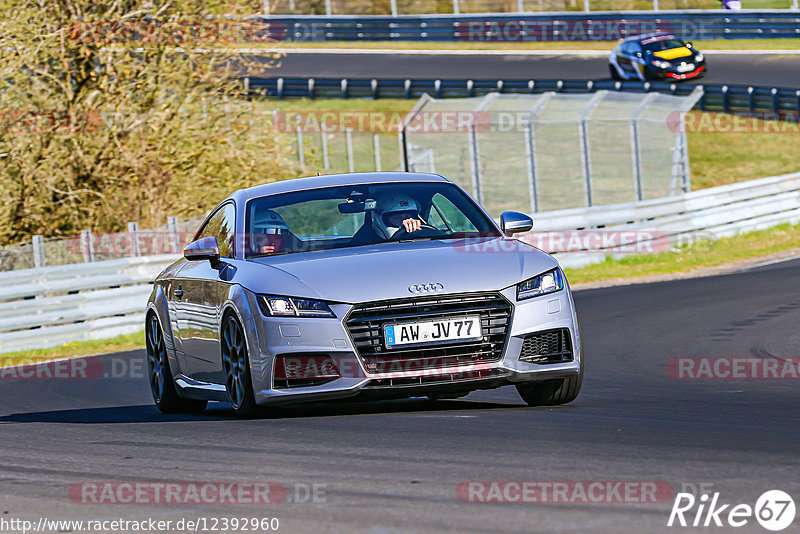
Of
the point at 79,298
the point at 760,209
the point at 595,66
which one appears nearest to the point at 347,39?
the point at 595,66

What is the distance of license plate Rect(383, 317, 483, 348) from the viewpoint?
7672mm

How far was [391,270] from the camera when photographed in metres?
7.82

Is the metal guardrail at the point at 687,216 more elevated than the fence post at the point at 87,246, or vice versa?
the fence post at the point at 87,246

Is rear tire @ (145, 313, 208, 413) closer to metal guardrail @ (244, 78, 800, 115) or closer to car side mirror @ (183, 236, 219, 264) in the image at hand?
car side mirror @ (183, 236, 219, 264)

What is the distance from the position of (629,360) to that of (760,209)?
1512cm

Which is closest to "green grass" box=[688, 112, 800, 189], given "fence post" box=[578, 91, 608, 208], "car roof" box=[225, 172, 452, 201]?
"fence post" box=[578, 91, 608, 208]

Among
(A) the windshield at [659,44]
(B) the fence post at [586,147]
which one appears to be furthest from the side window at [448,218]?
(A) the windshield at [659,44]

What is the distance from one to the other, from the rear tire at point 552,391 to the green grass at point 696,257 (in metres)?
12.7

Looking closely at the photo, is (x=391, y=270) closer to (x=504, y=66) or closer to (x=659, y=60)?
(x=659, y=60)

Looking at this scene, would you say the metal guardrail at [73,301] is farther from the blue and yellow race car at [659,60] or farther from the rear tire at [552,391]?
the blue and yellow race car at [659,60]

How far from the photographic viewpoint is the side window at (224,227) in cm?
911

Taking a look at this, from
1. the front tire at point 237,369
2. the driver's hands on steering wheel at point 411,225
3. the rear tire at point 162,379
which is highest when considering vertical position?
the driver's hands on steering wheel at point 411,225

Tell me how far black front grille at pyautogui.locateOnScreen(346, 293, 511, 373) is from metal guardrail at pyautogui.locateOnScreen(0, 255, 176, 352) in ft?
33.4

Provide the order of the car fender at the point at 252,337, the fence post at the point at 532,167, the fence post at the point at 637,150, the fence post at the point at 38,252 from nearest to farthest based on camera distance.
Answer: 1. the car fender at the point at 252,337
2. the fence post at the point at 38,252
3. the fence post at the point at 532,167
4. the fence post at the point at 637,150
